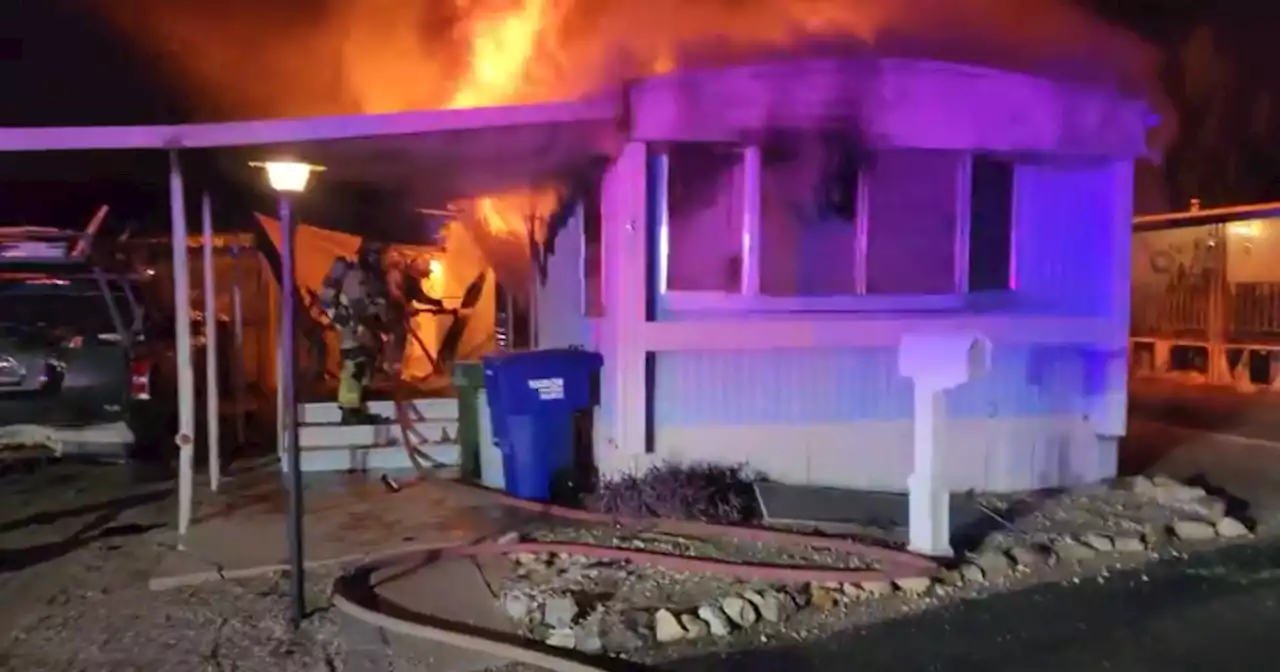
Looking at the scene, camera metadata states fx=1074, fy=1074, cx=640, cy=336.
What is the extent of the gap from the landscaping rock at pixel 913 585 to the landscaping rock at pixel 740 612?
93cm

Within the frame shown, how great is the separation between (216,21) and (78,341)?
47.3 feet

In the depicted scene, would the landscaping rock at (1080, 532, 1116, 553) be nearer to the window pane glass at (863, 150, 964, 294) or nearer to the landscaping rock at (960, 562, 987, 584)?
the landscaping rock at (960, 562, 987, 584)

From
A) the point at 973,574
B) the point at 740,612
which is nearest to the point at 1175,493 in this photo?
the point at 973,574

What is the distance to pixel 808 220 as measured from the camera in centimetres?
798

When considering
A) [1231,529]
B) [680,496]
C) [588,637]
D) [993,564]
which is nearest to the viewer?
[588,637]

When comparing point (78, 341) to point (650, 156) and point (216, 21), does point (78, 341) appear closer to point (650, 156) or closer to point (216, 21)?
point (650, 156)

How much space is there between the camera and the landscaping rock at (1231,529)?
6.92m

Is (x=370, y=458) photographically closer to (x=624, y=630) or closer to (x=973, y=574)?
(x=624, y=630)

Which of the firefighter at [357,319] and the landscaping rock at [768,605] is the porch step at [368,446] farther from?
the landscaping rock at [768,605]

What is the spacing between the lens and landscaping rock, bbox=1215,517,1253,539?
6.92 meters

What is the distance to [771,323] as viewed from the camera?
7.78 metres

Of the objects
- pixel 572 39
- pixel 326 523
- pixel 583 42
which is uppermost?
pixel 572 39

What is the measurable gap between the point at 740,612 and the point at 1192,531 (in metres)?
3.43

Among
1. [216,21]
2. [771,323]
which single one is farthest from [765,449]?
[216,21]
